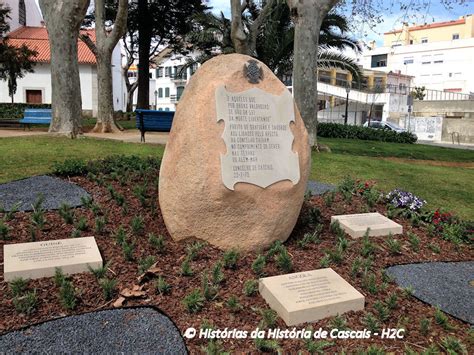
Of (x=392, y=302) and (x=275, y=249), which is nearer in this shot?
(x=392, y=302)

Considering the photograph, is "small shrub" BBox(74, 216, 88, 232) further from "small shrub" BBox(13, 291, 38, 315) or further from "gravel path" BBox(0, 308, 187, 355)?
"gravel path" BBox(0, 308, 187, 355)

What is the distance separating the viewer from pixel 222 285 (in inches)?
140

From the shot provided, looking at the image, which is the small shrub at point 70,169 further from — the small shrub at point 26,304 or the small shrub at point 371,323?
the small shrub at point 371,323

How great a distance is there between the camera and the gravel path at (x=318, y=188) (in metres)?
6.51

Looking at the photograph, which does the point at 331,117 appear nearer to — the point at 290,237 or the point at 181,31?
the point at 181,31

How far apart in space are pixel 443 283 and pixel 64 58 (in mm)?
10179

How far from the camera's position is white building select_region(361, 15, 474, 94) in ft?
176

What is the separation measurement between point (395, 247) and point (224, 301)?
204cm

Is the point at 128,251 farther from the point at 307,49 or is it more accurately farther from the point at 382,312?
the point at 307,49

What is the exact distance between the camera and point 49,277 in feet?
11.2

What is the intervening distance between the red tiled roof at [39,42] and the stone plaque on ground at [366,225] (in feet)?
110

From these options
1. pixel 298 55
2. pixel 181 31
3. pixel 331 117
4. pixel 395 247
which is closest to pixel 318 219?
pixel 395 247

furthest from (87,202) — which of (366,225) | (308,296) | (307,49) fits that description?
(307,49)

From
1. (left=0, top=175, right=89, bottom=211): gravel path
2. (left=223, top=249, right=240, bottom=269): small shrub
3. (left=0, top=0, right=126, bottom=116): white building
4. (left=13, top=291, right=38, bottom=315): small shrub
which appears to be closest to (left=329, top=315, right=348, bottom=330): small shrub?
(left=223, top=249, right=240, bottom=269): small shrub
